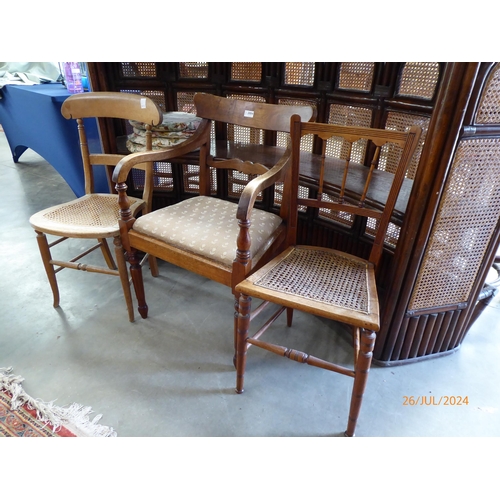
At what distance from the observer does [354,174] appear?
1.62 metres

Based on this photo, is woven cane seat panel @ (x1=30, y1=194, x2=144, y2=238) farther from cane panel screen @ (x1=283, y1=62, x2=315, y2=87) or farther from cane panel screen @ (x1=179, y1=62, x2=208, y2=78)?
cane panel screen @ (x1=283, y1=62, x2=315, y2=87)

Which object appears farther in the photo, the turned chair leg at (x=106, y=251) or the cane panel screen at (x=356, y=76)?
the turned chair leg at (x=106, y=251)

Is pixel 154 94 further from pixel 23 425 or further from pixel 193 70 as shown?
pixel 23 425

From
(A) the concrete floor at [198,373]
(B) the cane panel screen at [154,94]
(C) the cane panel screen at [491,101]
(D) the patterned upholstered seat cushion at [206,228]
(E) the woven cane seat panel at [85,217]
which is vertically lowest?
(A) the concrete floor at [198,373]

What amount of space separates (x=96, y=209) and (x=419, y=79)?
1.55 meters

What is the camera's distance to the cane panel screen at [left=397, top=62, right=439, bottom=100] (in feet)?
4.20

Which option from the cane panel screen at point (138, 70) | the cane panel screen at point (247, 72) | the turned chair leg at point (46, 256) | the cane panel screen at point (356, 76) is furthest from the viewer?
the cane panel screen at point (138, 70)

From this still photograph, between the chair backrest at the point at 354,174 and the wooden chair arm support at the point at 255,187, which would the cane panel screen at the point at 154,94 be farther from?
the wooden chair arm support at the point at 255,187

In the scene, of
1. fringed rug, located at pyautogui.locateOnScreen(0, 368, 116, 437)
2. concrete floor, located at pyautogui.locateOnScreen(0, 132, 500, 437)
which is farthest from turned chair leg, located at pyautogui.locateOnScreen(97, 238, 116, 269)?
fringed rug, located at pyautogui.locateOnScreen(0, 368, 116, 437)

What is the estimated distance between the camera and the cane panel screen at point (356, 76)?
1.49m
